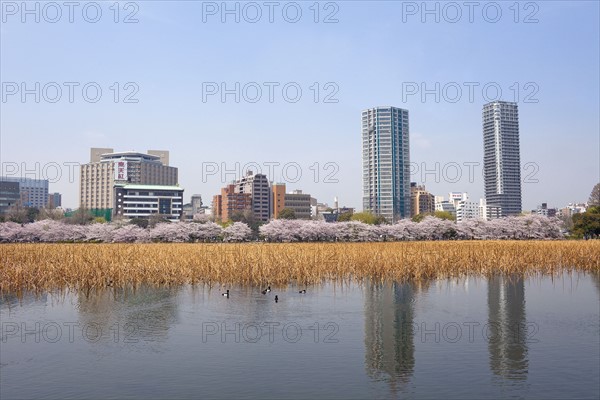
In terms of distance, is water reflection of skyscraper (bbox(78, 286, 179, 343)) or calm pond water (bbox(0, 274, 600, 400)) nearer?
calm pond water (bbox(0, 274, 600, 400))

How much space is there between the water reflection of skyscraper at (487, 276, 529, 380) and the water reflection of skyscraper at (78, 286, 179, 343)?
10.4 metres

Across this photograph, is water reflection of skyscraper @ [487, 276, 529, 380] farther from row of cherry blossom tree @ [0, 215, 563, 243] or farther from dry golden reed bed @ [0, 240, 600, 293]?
row of cherry blossom tree @ [0, 215, 563, 243]

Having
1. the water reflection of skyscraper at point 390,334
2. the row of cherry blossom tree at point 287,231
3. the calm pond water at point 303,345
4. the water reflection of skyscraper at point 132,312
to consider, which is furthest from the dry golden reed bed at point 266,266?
the row of cherry blossom tree at point 287,231

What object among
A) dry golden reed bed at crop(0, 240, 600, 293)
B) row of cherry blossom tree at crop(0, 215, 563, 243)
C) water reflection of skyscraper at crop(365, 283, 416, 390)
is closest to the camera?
water reflection of skyscraper at crop(365, 283, 416, 390)

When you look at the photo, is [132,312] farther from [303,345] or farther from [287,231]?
[287,231]

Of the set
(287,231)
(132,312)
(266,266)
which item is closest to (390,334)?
(132,312)

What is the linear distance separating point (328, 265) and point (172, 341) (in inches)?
712

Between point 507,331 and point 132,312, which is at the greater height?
point 132,312

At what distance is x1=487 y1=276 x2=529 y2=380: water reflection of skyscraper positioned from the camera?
45.3 ft

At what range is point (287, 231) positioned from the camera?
86.4 meters

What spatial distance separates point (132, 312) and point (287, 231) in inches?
2565

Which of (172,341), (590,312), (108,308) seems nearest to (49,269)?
(108,308)

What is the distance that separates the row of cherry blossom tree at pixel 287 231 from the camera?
83250 millimetres

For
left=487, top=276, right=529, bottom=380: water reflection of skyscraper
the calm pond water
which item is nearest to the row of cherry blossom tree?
left=487, top=276, right=529, bottom=380: water reflection of skyscraper
